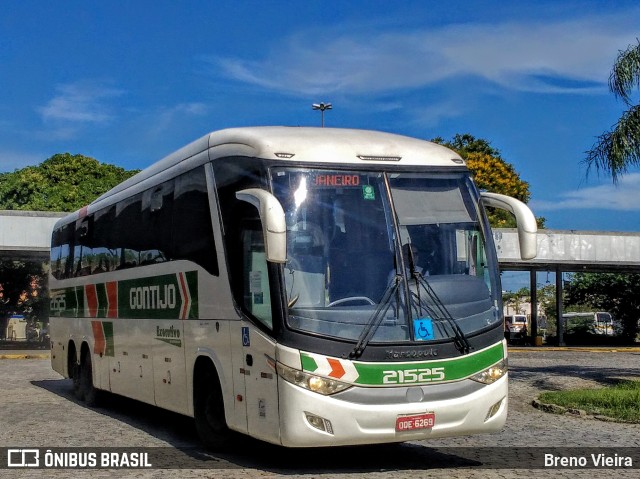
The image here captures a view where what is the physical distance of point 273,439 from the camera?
9.71 meters

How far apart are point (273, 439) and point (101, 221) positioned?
8665 mm

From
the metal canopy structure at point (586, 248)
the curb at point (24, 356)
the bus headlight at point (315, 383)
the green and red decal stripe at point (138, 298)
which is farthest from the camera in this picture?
the metal canopy structure at point (586, 248)

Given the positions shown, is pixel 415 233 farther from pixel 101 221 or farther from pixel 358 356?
pixel 101 221

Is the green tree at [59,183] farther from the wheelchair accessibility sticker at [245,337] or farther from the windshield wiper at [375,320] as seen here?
the windshield wiper at [375,320]

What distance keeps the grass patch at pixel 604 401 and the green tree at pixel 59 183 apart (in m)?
46.8

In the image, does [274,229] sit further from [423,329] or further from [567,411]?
[567,411]

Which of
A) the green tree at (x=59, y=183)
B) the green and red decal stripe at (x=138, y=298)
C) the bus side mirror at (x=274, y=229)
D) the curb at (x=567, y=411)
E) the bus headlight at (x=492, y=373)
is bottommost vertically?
the curb at (x=567, y=411)

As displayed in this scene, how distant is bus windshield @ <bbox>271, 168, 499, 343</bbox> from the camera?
9.70 metres

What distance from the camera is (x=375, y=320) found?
9672mm

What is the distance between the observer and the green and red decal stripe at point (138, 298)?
12.4 m

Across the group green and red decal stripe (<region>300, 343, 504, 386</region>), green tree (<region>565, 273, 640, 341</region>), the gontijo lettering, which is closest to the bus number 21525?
green and red decal stripe (<region>300, 343, 504, 386</region>)

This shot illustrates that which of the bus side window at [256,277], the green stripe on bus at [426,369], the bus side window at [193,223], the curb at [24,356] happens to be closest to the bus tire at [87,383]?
the bus side window at [193,223]

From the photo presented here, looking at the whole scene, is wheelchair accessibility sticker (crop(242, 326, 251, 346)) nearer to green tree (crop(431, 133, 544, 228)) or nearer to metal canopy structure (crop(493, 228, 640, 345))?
metal canopy structure (crop(493, 228, 640, 345))

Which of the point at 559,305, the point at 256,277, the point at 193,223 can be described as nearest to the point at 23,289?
the point at 559,305
